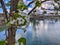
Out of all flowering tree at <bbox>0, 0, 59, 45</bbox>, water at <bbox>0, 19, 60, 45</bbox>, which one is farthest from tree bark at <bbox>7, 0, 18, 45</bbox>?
water at <bbox>0, 19, 60, 45</bbox>

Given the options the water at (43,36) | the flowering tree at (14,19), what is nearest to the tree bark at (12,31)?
the flowering tree at (14,19)

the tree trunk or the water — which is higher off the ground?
the tree trunk

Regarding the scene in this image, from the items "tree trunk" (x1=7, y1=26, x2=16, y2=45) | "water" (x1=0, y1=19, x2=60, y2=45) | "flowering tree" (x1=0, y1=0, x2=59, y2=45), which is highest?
"flowering tree" (x1=0, y1=0, x2=59, y2=45)

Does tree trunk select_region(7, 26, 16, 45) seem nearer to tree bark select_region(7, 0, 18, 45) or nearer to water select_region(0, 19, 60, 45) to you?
tree bark select_region(7, 0, 18, 45)

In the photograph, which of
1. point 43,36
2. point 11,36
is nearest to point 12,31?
point 11,36

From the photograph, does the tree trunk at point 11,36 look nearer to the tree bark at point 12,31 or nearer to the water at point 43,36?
the tree bark at point 12,31

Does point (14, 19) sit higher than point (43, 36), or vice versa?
point (14, 19)

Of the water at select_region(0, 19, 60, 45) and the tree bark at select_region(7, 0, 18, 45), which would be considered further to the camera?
the water at select_region(0, 19, 60, 45)

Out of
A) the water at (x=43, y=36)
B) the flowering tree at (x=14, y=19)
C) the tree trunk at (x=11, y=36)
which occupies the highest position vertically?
the flowering tree at (x=14, y=19)

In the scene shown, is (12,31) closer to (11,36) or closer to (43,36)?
(11,36)

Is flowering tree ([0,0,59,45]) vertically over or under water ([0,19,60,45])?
over

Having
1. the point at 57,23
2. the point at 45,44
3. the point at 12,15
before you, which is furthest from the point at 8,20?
the point at 57,23

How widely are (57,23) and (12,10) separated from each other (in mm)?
9509

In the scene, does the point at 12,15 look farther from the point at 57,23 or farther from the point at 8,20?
the point at 57,23
